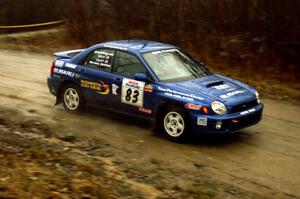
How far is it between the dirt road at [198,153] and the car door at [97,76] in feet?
1.30

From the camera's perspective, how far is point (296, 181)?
288 inches

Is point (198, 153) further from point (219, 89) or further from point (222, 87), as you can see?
point (222, 87)

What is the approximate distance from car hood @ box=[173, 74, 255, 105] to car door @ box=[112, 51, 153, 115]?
25.7 inches

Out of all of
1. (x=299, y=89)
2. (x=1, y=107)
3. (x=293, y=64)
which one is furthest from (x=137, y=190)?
(x=293, y=64)

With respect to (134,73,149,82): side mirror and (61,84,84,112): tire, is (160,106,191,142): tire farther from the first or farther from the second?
(61,84,84,112): tire

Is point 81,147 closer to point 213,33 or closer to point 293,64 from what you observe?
point 293,64

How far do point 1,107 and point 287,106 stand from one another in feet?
21.8

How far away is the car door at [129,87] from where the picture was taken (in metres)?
9.39

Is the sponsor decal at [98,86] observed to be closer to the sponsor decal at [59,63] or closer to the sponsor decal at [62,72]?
the sponsor decal at [62,72]

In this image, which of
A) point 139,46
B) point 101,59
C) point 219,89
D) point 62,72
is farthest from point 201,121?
point 62,72

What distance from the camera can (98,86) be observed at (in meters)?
10.2

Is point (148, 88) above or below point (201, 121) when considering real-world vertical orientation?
above

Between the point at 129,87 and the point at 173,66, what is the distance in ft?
3.14

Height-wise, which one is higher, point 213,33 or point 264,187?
point 213,33
